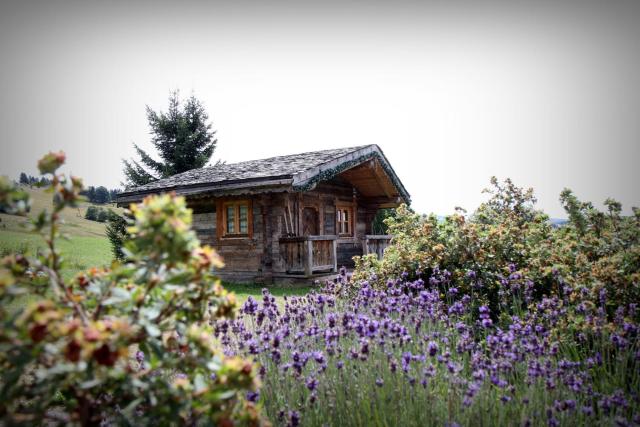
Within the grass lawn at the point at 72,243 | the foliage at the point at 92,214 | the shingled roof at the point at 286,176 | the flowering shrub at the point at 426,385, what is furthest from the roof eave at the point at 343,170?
the foliage at the point at 92,214

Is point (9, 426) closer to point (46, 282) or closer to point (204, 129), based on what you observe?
point (46, 282)

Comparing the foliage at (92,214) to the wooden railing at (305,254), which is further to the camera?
the foliage at (92,214)

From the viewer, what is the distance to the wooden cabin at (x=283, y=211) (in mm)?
12867

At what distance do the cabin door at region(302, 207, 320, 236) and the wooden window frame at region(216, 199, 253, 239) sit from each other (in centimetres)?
227

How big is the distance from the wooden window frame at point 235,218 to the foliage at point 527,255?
23.2 feet

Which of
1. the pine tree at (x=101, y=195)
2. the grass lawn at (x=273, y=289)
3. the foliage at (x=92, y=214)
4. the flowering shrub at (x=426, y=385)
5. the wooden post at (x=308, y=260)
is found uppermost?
the pine tree at (x=101, y=195)

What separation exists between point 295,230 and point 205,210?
3.94 metres

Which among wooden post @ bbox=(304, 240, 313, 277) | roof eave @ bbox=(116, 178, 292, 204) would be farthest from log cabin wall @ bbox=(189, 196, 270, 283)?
wooden post @ bbox=(304, 240, 313, 277)

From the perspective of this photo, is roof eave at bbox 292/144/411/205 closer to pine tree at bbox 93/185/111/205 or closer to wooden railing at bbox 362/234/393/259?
wooden railing at bbox 362/234/393/259

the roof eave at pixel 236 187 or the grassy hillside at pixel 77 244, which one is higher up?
the roof eave at pixel 236 187

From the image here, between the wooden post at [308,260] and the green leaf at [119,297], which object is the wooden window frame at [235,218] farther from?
the green leaf at [119,297]

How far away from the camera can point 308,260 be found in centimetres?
1277

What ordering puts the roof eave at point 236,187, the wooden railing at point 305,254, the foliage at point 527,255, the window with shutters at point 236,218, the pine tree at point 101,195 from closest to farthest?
the foliage at point 527,255 → the roof eave at point 236,187 → the wooden railing at point 305,254 → the window with shutters at point 236,218 → the pine tree at point 101,195

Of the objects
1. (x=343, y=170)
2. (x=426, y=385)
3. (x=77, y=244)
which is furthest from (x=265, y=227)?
(x=77, y=244)
